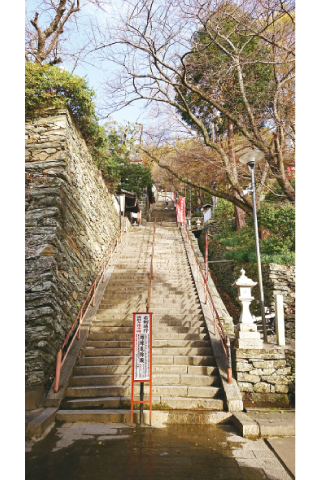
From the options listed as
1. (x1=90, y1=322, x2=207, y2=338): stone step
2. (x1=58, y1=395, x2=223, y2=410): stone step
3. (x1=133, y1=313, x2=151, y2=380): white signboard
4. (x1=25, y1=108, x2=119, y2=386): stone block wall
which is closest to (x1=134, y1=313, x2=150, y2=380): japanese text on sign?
(x1=133, y1=313, x2=151, y2=380): white signboard

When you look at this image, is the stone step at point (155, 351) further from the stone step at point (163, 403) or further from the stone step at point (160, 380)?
the stone step at point (163, 403)

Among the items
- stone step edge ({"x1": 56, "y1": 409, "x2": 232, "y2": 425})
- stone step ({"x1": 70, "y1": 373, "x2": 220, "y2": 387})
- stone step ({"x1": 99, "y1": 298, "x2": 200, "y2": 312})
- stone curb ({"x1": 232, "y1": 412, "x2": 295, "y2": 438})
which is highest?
stone step ({"x1": 99, "y1": 298, "x2": 200, "y2": 312})

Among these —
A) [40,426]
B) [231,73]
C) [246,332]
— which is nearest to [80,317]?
[40,426]

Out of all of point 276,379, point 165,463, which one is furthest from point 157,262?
point 165,463

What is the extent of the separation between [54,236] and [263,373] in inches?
205

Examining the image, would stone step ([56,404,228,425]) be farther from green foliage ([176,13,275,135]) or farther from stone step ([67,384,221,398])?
green foliage ([176,13,275,135])

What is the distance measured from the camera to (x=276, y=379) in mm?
5172

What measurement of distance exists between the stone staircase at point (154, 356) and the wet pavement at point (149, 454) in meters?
0.52

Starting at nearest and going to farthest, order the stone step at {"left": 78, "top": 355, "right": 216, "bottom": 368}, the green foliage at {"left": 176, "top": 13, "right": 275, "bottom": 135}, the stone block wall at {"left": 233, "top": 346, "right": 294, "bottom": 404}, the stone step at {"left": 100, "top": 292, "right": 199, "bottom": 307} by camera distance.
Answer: the stone block wall at {"left": 233, "top": 346, "right": 294, "bottom": 404}
the stone step at {"left": 78, "top": 355, "right": 216, "bottom": 368}
the stone step at {"left": 100, "top": 292, "right": 199, "bottom": 307}
the green foliage at {"left": 176, "top": 13, "right": 275, "bottom": 135}

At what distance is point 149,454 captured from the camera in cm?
348

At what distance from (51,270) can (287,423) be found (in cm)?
507

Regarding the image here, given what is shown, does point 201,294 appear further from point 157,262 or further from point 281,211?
point 281,211

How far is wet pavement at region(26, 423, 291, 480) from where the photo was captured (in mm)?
3123

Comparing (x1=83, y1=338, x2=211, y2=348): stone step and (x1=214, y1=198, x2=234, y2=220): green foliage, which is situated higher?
(x1=214, y1=198, x2=234, y2=220): green foliage
